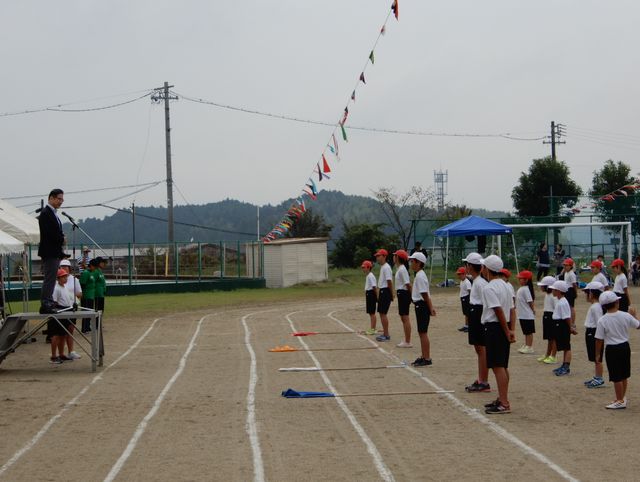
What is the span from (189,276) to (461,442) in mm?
34190

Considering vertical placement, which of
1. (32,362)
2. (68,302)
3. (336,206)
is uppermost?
(336,206)

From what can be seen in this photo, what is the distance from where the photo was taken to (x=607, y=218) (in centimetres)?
4097

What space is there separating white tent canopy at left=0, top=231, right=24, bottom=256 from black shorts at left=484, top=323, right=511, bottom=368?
11925 millimetres

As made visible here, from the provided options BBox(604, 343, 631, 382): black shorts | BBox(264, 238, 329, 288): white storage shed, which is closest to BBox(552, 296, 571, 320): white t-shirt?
BBox(604, 343, 631, 382): black shorts

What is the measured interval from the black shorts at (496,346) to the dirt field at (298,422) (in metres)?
0.61

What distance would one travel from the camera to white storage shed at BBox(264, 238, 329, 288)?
1649 inches

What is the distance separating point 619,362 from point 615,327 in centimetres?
41

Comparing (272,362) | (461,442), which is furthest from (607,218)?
(461,442)

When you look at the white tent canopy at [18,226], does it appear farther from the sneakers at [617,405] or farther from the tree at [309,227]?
the tree at [309,227]

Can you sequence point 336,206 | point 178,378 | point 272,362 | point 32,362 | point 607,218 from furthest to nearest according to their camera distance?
point 336,206 → point 607,218 → point 32,362 → point 272,362 → point 178,378

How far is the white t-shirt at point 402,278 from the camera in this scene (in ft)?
51.4

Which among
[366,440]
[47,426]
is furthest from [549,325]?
[47,426]

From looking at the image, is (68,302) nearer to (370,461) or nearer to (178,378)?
(178,378)

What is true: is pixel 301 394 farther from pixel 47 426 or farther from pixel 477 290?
pixel 47 426
